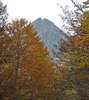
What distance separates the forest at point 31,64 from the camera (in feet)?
75.3

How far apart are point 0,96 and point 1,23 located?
16.7 ft

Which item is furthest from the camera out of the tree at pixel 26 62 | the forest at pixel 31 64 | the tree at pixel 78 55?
the tree at pixel 26 62

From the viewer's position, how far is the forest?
75.3ft

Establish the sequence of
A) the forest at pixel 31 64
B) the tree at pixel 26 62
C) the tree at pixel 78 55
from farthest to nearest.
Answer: the tree at pixel 26 62, the forest at pixel 31 64, the tree at pixel 78 55

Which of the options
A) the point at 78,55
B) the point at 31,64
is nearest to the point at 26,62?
the point at 31,64

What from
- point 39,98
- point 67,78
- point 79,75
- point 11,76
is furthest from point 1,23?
point 39,98

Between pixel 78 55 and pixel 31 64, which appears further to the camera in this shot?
pixel 31 64

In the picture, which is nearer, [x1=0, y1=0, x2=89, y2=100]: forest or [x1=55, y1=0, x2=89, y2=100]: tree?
[x1=55, y1=0, x2=89, y2=100]: tree

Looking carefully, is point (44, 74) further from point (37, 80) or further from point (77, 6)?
point (77, 6)

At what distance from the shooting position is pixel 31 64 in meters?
29.1

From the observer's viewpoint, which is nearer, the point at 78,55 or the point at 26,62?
the point at 78,55

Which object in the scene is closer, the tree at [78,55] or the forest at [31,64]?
the tree at [78,55]

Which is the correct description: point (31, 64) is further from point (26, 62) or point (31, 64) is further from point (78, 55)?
point (78, 55)

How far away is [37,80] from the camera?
31000mm
